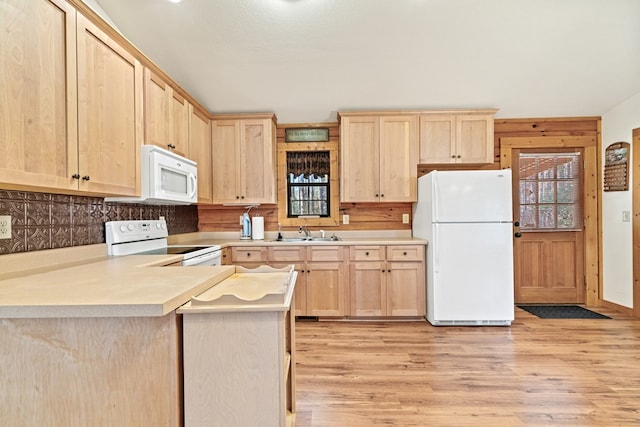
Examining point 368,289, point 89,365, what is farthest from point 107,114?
point 368,289

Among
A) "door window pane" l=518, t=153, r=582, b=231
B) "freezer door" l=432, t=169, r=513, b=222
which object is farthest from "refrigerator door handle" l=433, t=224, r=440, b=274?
"door window pane" l=518, t=153, r=582, b=231

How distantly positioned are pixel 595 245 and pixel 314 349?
11.8 ft

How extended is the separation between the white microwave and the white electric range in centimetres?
23

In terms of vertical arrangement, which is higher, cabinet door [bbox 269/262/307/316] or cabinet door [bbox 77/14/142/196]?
cabinet door [bbox 77/14/142/196]

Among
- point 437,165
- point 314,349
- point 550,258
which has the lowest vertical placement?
point 314,349

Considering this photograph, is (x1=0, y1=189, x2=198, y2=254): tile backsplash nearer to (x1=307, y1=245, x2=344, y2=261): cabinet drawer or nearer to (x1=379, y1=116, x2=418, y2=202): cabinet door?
(x1=307, y1=245, x2=344, y2=261): cabinet drawer

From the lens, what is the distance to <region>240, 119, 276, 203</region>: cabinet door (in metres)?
3.61

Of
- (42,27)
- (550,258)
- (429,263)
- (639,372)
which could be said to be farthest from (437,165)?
(42,27)

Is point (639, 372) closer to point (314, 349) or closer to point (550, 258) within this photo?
point (550, 258)

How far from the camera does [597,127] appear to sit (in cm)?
380

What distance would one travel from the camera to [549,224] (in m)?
3.81

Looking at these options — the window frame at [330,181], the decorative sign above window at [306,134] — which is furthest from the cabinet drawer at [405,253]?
the decorative sign above window at [306,134]

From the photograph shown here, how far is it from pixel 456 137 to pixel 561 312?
2.29 metres

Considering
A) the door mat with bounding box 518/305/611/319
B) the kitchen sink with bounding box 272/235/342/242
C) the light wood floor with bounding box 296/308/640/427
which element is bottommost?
the light wood floor with bounding box 296/308/640/427
